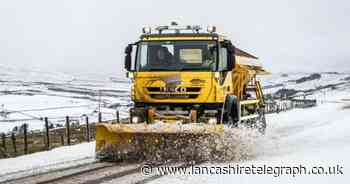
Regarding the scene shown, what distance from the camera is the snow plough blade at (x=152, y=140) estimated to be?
13.2 m

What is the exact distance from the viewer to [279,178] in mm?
10211

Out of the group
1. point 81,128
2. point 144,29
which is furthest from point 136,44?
point 81,128

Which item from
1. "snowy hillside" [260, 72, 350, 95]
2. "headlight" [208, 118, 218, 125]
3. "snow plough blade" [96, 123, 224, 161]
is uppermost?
"headlight" [208, 118, 218, 125]

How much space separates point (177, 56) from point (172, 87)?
789mm

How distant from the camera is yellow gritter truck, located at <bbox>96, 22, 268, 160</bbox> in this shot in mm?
13906

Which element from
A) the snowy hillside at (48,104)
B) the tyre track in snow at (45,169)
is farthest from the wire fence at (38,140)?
the tyre track in snow at (45,169)

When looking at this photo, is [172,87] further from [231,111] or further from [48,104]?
[48,104]

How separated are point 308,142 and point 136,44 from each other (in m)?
5.76

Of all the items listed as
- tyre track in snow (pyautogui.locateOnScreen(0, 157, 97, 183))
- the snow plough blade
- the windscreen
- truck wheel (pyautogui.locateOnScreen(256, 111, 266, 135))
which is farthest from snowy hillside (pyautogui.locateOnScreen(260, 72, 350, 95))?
the snow plough blade

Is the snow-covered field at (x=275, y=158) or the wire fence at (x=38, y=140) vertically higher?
the snow-covered field at (x=275, y=158)

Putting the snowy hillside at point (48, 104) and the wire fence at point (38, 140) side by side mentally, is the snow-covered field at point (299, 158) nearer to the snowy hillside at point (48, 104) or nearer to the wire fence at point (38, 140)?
the wire fence at point (38, 140)

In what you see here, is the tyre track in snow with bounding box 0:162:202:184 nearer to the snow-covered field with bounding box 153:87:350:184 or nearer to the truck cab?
the snow-covered field with bounding box 153:87:350:184

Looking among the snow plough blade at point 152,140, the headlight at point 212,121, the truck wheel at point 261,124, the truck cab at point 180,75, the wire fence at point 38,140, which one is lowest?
the wire fence at point 38,140

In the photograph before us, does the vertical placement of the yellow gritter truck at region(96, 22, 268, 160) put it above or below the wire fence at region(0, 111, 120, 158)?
above
